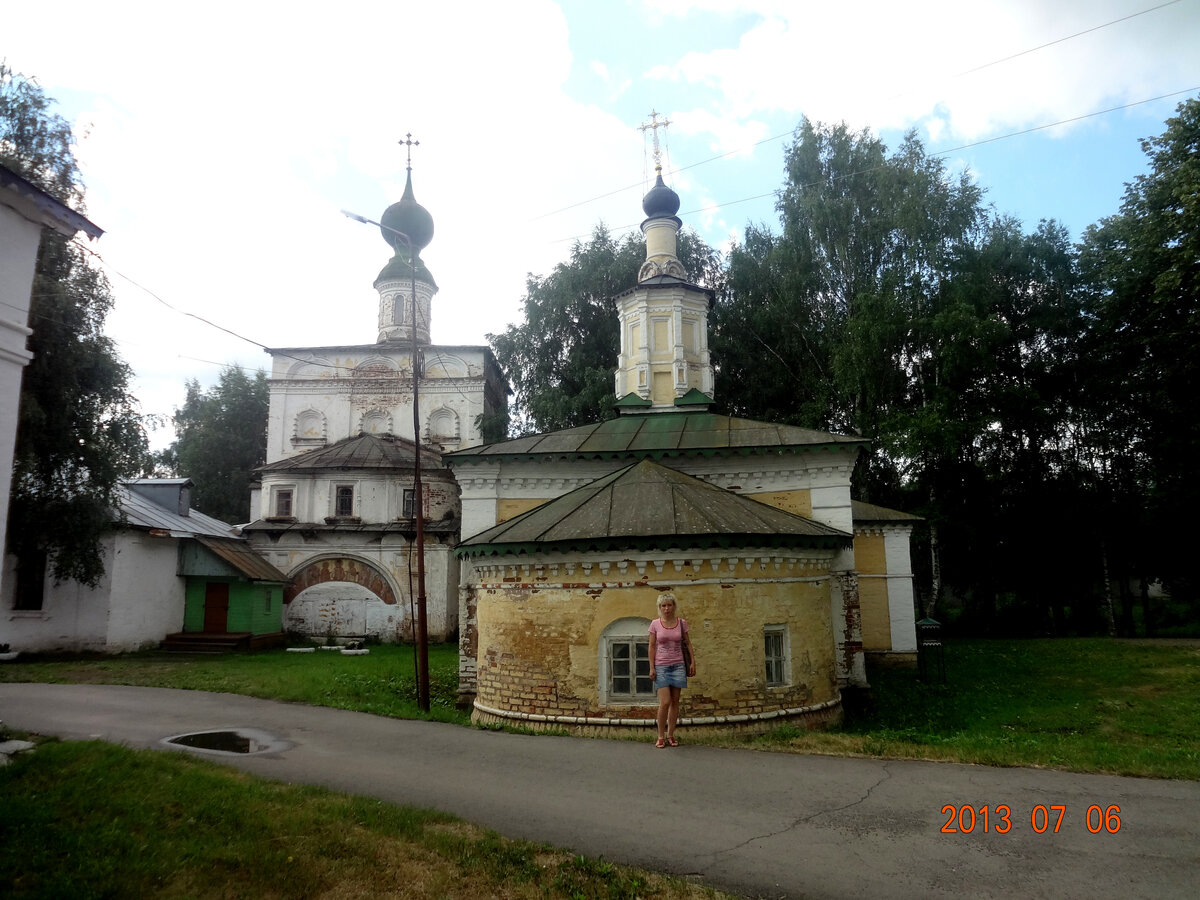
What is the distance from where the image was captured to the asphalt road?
476 cm

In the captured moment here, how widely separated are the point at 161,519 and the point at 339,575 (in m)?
5.55

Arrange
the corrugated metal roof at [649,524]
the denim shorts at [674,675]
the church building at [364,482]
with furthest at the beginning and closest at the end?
the church building at [364,482]
the corrugated metal roof at [649,524]
the denim shorts at [674,675]

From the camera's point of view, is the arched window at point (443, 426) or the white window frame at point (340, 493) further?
the arched window at point (443, 426)

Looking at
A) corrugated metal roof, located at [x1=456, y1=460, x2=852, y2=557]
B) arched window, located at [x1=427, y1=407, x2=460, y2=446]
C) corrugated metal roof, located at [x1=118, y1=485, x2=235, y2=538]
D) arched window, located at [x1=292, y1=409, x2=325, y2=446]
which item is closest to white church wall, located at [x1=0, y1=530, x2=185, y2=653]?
corrugated metal roof, located at [x1=118, y1=485, x2=235, y2=538]

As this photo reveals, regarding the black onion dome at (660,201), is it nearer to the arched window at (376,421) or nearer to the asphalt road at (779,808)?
the arched window at (376,421)

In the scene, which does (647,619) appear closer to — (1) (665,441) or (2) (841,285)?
(1) (665,441)

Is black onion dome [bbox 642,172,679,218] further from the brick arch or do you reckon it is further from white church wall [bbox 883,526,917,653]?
the brick arch

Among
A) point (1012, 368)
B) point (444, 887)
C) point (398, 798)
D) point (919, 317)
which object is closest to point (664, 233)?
point (919, 317)

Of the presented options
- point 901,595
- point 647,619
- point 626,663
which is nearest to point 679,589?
point 647,619

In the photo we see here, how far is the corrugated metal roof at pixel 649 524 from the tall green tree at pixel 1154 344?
1502 centimetres

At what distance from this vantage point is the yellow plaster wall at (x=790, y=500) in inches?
537

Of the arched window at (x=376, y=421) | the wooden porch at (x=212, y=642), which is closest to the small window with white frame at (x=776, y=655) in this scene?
the wooden porch at (x=212, y=642)

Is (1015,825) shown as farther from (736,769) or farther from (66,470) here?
(66,470)
